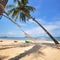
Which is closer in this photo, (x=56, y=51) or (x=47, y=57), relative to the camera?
(x=47, y=57)

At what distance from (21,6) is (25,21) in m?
2.46

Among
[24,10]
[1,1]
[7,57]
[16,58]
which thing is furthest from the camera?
[24,10]

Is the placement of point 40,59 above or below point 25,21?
below

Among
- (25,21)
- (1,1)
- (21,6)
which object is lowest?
(1,1)

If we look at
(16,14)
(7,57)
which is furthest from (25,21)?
(7,57)

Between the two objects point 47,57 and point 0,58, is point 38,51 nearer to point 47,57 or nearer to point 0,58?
point 47,57

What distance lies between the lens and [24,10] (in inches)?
1105

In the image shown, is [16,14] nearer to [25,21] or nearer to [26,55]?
[25,21]

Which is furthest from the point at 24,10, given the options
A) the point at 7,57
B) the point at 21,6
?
the point at 7,57

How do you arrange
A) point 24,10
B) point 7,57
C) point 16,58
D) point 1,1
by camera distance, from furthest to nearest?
point 24,10 → point 7,57 → point 16,58 → point 1,1

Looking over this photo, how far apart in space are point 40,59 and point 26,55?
0.92 m

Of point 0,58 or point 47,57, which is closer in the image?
point 47,57

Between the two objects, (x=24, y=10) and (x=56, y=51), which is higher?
(x=24, y=10)

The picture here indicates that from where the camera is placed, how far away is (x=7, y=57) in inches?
403
